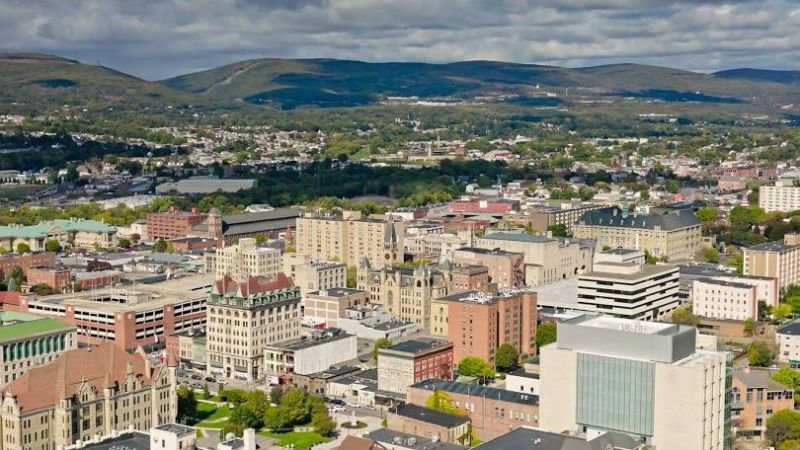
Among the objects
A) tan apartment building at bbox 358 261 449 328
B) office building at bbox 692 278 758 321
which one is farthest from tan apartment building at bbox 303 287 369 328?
office building at bbox 692 278 758 321

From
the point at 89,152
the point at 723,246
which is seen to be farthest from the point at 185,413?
the point at 89,152

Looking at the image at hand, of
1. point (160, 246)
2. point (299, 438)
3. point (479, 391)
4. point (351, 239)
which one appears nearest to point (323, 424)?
point (299, 438)

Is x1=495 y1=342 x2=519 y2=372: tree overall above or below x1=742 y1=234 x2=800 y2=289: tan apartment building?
below

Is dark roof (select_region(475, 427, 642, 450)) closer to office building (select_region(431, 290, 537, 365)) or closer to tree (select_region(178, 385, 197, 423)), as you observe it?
tree (select_region(178, 385, 197, 423))

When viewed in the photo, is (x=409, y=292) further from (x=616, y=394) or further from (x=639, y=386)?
(x=639, y=386)

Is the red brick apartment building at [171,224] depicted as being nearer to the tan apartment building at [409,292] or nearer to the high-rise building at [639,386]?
the tan apartment building at [409,292]

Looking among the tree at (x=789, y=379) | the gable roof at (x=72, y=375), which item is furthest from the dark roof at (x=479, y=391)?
the tree at (x=789, y=379)
